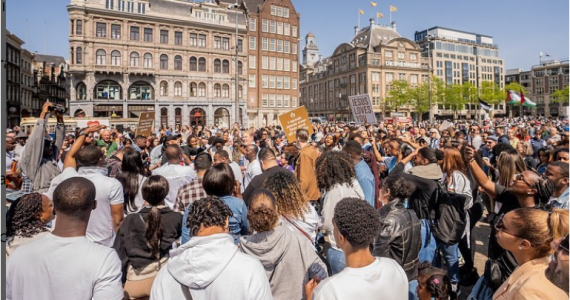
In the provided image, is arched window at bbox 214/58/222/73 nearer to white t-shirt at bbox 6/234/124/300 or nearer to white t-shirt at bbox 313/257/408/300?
white t-shirt at bbox 6/234/124/300

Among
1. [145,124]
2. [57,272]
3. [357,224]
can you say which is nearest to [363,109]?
[145,124]

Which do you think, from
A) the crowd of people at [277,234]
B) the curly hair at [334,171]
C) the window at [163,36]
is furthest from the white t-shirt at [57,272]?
the window at [163,36]

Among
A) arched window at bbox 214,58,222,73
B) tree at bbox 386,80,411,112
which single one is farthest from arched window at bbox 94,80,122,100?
tree at bbox 386,80,411,112

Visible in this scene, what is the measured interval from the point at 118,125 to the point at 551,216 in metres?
37.3

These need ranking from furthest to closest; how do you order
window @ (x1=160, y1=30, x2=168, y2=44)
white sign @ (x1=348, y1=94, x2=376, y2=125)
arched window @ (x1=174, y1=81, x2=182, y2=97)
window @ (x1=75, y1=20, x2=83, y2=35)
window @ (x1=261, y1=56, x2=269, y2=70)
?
window @ (x1=261, y1=56, x2=269, y2=70)
arched window @ (x1=174, y1=81, x2=182, y2=97)
window @ (x1=160, y1=30, x2=168, y2=44)
window @ (x1=75, y1=20, x2=83, y2=35)
white sign @ (x1=348, y1=94, x2=376, y2=125)

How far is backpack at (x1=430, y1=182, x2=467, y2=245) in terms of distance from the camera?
4.49m

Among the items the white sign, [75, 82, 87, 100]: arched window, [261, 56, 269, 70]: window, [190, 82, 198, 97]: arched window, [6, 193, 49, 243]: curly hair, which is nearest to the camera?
[6, 193, 49, 243]: curly hair

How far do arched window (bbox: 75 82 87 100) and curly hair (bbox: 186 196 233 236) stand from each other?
46029 millimetres

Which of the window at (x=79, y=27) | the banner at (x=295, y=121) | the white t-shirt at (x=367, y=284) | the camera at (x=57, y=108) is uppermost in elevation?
the window at (x=79, y=27)

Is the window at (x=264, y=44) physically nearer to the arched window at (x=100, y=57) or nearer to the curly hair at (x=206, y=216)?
the arched window at (x=100, y=57)

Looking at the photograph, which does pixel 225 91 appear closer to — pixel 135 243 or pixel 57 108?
pixel 57 108

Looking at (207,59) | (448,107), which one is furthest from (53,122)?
(448,107)

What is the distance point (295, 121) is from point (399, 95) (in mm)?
67719

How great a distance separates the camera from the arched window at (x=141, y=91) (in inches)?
1752
